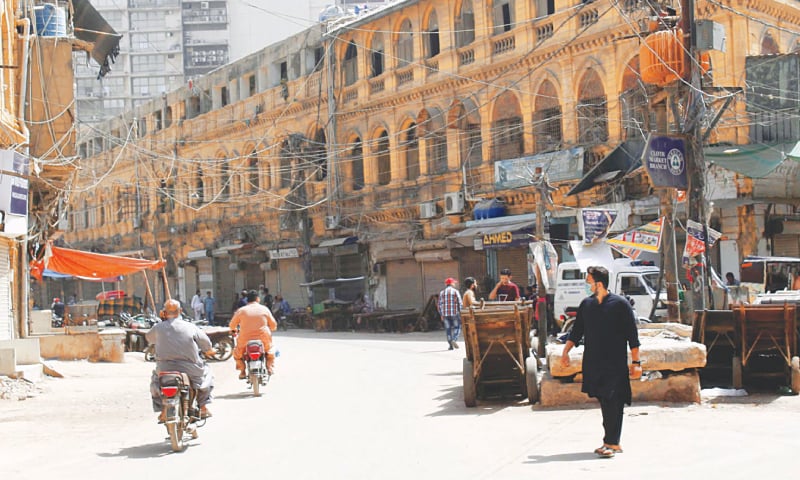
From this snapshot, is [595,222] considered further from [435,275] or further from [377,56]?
[377,56]

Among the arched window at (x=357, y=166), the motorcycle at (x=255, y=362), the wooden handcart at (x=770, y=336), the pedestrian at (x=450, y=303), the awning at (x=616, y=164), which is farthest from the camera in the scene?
the arched window at (x=357, y=166)

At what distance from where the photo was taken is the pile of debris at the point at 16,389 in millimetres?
15016

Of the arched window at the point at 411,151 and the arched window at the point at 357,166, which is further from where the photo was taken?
the arched window at the point at 357,166

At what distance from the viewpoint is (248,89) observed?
147ft

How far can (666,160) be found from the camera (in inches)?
622

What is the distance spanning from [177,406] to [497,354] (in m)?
4.40

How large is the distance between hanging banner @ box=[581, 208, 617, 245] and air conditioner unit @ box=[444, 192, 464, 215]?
11.9 m

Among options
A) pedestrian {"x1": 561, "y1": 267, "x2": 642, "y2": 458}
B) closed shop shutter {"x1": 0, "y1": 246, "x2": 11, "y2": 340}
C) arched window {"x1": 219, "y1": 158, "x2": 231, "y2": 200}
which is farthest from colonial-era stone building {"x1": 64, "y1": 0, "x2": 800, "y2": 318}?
pedestrian {"x1": 561, "y1": 267, "x2": 642, "y2": 458}

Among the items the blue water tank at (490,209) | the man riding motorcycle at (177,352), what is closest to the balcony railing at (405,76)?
the blue water tank at (490,209)

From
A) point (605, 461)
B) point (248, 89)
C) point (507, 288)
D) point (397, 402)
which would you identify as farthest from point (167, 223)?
point (605, 461)

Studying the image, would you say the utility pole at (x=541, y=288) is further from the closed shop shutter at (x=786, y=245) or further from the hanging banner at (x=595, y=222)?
the closed shop shutter at (x=786, y=245)

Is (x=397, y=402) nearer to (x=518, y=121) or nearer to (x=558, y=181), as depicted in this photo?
(x=558, y=181)

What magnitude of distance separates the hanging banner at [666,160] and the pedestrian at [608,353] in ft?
24.5

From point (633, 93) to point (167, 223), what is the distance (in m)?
32.6
